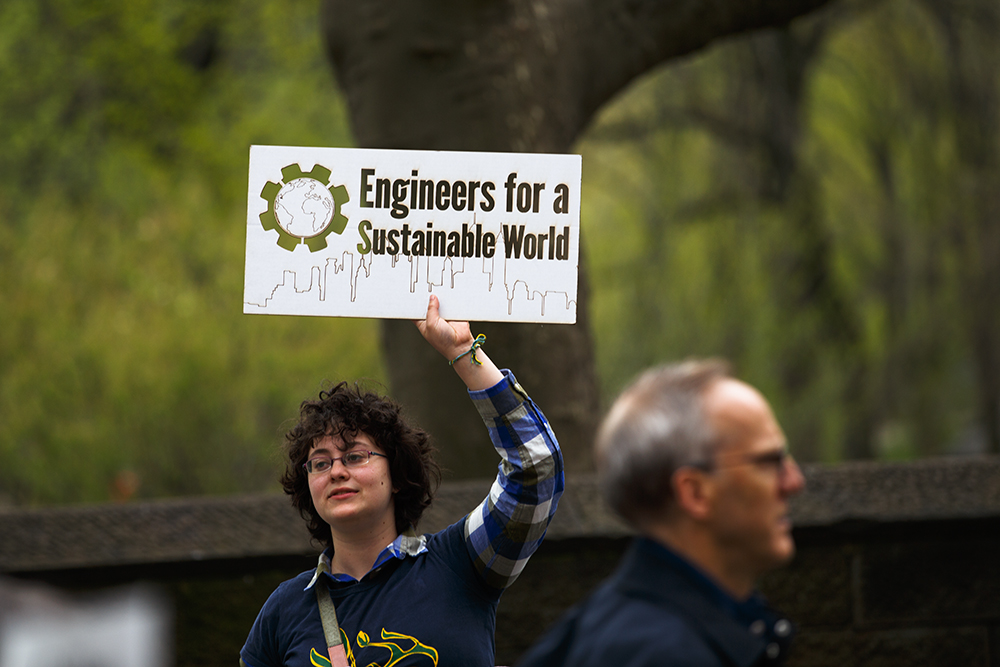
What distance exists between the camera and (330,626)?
2289 mm

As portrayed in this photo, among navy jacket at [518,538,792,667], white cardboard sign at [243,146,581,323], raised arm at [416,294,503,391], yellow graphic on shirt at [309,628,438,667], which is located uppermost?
white cardboard sign at [243,146,581,323]

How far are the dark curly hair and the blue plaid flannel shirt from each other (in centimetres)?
18

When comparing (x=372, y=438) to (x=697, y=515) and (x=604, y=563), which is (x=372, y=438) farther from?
(x=604, y=563)

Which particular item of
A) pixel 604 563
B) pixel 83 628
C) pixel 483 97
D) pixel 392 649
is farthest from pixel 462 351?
pixel 483 97

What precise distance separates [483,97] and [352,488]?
2.08 metres

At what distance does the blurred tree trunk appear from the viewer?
161 inches

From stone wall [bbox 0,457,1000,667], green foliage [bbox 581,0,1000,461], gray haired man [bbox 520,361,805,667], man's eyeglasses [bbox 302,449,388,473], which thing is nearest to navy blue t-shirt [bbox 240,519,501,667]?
man's eyeglasses [bbox 302,449,388,473]

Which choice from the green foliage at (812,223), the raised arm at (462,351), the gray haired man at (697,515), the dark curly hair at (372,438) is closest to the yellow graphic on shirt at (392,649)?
the dark curly hair at (372,438)

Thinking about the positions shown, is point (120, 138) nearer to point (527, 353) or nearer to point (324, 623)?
point (527, 353)

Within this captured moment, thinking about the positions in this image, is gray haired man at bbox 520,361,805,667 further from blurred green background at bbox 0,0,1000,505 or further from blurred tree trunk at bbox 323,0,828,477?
blurred green background at bbox 0,0,1000,505

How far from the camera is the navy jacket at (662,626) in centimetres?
145

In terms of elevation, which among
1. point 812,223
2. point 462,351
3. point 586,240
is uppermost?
point 812,223

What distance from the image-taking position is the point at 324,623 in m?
2.29

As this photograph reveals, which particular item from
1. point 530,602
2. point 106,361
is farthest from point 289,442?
point 106,361
